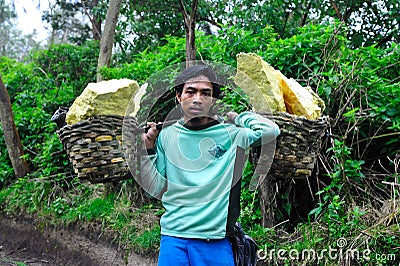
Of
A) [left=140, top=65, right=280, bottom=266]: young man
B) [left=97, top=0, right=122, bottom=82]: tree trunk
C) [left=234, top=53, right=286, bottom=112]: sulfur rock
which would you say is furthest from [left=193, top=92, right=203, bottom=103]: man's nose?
[left=97, top=0, right=122, bottom=82]: tree trunk

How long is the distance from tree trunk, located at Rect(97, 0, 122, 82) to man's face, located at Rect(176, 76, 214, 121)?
9.60 ft

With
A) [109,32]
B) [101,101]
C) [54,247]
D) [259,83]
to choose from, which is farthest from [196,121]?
[54,247]

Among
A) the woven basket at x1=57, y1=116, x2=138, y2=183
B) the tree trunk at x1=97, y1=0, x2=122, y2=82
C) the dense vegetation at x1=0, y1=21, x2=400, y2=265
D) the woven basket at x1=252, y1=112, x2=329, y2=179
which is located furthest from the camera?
the tree trunk at x1=97, y1=0, x2=122, y2=82

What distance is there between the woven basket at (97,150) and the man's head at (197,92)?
405 mm

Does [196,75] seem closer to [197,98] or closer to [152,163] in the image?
[197,98]

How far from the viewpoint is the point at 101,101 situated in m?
2.31

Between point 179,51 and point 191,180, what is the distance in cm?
289

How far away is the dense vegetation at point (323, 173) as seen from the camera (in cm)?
276

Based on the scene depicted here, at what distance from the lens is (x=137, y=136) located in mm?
2107

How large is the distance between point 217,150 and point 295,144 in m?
0.47

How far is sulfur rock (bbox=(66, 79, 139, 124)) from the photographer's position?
7.48ft

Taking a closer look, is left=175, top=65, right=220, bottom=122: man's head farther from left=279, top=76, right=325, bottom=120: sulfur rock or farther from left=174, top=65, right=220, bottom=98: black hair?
left=279, top=76, right=325, bottom=120: sulfur rock
